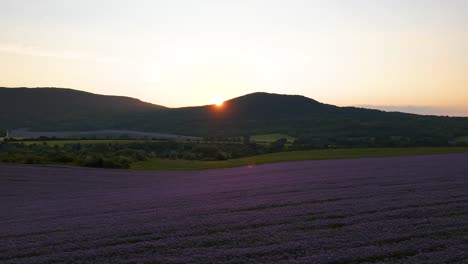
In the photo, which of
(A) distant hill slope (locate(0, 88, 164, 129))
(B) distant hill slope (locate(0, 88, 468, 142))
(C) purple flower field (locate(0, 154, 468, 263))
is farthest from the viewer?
(A) distant hill slope (locate(0, 88, 164, 129))

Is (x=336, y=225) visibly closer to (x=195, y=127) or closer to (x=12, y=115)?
(x=195, y=127)

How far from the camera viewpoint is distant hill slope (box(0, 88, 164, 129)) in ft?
426

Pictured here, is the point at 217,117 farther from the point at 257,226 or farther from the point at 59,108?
the point at 257,226

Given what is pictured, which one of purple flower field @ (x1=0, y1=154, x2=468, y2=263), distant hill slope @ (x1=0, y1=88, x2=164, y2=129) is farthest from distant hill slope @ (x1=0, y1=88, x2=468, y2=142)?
purple flower field @ (x1=0, y1=154, x2=468, y2=263)

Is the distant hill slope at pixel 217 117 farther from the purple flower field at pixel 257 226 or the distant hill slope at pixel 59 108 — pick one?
the purple flower field at pixel 257 226

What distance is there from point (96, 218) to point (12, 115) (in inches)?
5496

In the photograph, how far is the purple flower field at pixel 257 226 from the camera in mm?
6098

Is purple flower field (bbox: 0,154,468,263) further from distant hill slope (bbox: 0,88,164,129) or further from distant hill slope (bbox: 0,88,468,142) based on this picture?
distant hill slope (bbox: 0,88,164,129)

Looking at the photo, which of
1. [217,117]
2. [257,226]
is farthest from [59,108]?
[257,226]

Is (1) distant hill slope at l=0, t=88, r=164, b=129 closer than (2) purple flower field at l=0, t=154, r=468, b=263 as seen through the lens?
No

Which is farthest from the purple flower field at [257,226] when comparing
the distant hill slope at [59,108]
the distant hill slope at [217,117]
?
the distant hill slope at [59,108]

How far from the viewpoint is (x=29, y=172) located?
22.8 meters

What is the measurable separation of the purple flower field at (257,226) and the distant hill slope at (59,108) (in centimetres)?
12325

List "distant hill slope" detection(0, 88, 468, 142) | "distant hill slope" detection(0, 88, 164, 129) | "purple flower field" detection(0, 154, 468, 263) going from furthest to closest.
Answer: "distant hill slope" detection(0, 88, 164, 129), "distant hill slope" detection(0, 88, 468, 142), "purple flower field" detection(0, 154, 468, 263)
